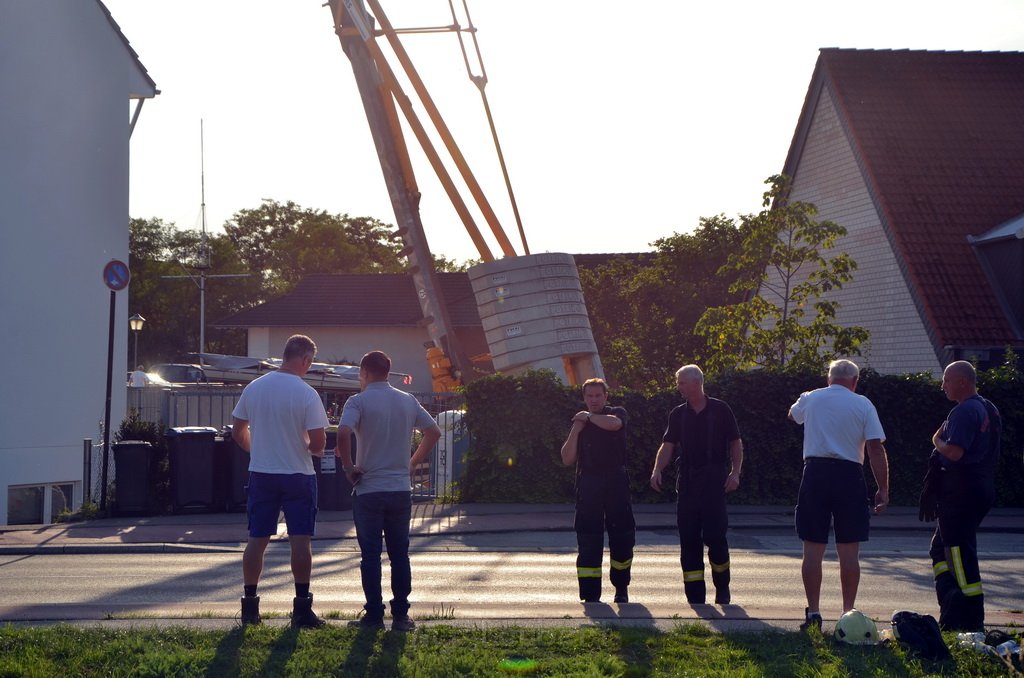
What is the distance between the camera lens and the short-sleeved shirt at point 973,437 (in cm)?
845

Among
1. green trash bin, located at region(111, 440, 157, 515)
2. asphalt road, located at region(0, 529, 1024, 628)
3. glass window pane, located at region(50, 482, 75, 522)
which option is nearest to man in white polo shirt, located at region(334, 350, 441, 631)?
asphalt road, located at region(0, 529, 1024, 628)

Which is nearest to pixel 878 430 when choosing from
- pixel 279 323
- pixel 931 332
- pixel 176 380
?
pixel 931 332

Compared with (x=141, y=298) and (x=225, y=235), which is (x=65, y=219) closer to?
(x=141, y=298)

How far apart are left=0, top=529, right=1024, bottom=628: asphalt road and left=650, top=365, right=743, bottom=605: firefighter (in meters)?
0.38

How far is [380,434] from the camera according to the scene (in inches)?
335

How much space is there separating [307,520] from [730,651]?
2982mm

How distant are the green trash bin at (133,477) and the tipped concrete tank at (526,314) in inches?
360

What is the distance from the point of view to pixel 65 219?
2612 cm

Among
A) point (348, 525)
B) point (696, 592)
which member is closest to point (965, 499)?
point (696, 592)

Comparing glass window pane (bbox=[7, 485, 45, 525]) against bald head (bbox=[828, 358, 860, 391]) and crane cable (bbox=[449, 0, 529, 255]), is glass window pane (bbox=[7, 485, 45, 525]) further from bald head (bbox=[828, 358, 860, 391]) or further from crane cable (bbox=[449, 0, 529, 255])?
bald head (bbox=[828, 358, 860, 391])

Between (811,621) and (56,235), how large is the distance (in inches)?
849

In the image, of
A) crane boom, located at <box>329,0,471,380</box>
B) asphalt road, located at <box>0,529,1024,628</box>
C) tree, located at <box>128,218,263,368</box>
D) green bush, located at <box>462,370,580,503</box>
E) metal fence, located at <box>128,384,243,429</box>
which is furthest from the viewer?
tree, located at <box>128,218,263,368</box>

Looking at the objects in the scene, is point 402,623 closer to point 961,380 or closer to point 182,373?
point 961,380

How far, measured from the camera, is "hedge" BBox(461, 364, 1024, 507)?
21031 millimetres
